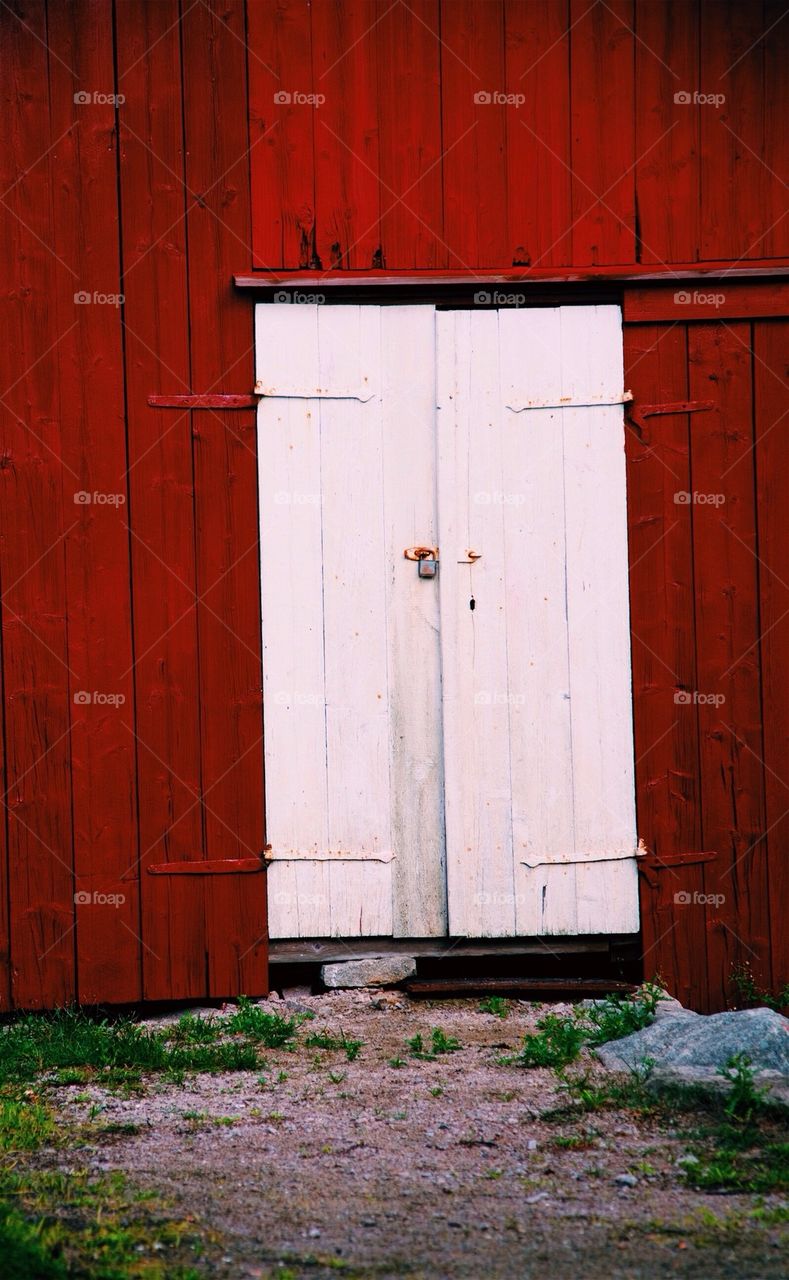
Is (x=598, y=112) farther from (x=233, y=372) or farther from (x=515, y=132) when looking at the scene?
(x=233, y=372)

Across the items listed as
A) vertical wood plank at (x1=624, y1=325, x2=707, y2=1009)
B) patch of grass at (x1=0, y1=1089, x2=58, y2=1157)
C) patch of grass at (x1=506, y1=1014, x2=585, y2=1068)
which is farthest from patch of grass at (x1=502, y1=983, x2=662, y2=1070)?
patch of grass at (x1=0, y1=1089, x2=58, y2=1157)

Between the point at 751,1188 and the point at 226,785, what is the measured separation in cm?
259

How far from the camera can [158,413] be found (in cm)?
498

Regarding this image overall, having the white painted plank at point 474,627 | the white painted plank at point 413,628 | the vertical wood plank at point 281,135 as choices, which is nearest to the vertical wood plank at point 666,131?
the white painted plank at point 474,627

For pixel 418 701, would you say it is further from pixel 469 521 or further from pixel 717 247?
pixel 717 247

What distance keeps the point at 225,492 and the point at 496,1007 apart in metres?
2.35

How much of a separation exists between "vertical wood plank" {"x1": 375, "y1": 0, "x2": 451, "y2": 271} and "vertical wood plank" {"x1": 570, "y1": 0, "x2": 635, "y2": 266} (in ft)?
1.90

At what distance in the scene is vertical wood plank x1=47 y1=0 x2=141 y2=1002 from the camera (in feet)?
16.3

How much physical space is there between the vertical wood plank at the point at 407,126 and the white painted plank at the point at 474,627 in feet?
1.08

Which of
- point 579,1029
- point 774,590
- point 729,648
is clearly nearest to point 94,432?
point 729,648

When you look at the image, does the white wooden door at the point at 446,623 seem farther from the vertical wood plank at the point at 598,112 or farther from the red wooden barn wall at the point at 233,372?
the vertical wood plank at the point at 598,112

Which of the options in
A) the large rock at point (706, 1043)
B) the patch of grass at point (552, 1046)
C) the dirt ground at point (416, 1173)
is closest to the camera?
the dirt ground at point (416, 1173)

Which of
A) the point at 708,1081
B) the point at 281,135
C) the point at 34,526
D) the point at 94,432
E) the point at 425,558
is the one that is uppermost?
the point at 281,135

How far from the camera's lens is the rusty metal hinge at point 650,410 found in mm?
5078
